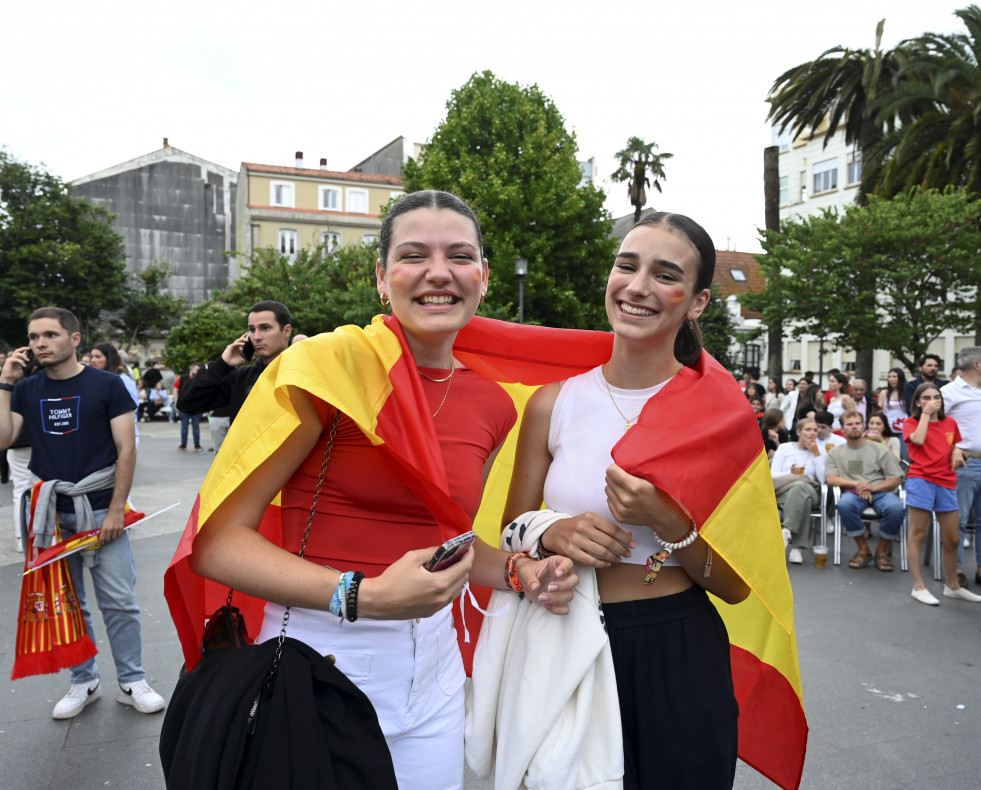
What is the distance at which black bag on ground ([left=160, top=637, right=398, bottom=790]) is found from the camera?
1444 mm

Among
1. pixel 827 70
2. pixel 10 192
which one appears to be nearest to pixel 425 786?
pixel 827 70

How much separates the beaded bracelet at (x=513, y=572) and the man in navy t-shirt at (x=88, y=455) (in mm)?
3008

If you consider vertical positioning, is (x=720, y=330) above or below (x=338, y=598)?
above

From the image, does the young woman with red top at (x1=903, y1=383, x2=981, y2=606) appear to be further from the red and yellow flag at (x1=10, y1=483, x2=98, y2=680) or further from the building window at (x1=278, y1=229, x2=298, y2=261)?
the building window at (x1=278, y1=229, x2=298, y2=261)

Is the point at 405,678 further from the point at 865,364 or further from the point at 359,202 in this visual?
the point at 359,202

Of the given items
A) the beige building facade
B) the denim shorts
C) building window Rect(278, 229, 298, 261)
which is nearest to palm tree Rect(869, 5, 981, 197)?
the denim shorts

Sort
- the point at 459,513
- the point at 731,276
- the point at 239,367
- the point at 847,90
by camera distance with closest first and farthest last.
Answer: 1. the point at 459,513
2. the point at 239,367
3. the point at 847,90
4. the point at 731,276

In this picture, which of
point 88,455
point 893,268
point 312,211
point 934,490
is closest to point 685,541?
point 88,455

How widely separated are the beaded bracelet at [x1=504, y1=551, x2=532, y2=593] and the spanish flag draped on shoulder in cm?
34

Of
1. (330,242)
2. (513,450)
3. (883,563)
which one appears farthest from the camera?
(330,242)

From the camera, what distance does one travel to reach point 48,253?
31406mm

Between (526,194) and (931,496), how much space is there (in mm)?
17231

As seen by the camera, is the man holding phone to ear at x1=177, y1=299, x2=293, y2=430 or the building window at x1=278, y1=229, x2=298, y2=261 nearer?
the man holding phone to ear at x1=177, y1=299, x2=293, y2=430

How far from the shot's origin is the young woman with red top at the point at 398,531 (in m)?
1.53
